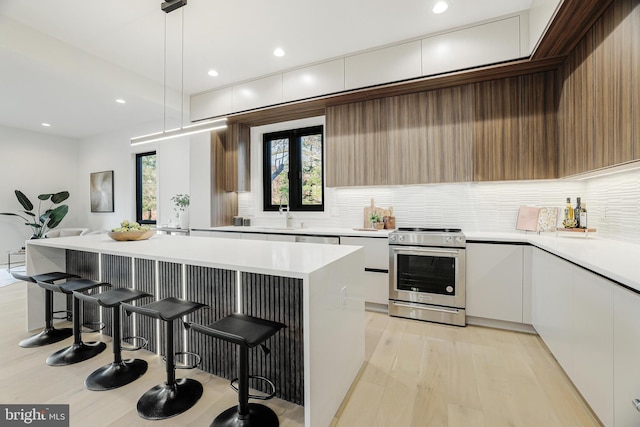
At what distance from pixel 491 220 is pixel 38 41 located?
521 cm

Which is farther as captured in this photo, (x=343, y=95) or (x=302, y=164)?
(x=302, y=164)

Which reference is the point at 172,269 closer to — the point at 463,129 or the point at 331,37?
the point at 331,37

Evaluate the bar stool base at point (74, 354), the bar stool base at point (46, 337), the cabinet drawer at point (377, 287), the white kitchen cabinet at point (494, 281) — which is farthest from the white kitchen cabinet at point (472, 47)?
the bar stool base at point (46, 337)

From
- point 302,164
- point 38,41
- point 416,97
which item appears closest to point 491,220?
point 416,97

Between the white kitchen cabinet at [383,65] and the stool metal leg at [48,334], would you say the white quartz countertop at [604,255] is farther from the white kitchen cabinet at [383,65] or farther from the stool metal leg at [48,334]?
the stool metal leg at [48,334]

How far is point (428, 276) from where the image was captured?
9.64 feet

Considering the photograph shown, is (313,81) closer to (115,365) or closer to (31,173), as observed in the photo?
(115,365)

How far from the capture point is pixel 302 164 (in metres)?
4.35

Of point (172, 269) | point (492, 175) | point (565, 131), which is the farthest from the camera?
point (492, 175)

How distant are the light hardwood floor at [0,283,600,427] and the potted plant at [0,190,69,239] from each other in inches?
183

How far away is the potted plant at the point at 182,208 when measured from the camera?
5.16 meters

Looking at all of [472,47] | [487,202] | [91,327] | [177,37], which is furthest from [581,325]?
[177,37]

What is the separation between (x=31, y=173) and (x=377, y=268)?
7.51 meters

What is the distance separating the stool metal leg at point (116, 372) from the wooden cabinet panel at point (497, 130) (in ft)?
11.2
